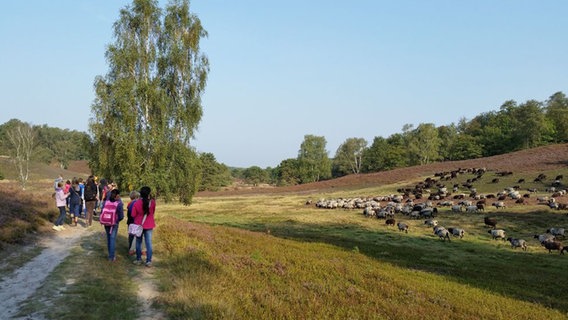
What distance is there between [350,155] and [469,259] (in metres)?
122

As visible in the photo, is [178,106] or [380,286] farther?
[178,106]

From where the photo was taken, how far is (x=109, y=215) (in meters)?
12.8

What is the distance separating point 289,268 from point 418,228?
22.5 metres

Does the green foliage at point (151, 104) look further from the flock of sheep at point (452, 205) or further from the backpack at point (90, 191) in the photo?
the flock of sheep at point (452, 205)

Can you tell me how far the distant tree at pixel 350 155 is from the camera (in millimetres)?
142250

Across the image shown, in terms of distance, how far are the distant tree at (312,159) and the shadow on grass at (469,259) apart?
10177 centimetres

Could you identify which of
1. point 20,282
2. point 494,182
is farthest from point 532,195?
point 20,282

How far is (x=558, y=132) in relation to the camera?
105 metres

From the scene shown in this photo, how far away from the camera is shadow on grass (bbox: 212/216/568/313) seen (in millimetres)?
15008

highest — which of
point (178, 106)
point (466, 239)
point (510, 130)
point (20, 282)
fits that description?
point (510, 130)

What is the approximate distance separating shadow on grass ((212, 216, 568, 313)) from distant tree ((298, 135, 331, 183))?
101772 millimetres

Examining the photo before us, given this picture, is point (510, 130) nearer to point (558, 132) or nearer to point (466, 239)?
point (558, 132)

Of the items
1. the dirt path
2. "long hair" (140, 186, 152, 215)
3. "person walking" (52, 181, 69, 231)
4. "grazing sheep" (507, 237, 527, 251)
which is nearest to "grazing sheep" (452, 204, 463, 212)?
"grazing sheep" (507, 237, 527, 251)

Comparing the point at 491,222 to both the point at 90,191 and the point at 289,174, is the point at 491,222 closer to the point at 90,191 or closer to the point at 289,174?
the point at 90,191
